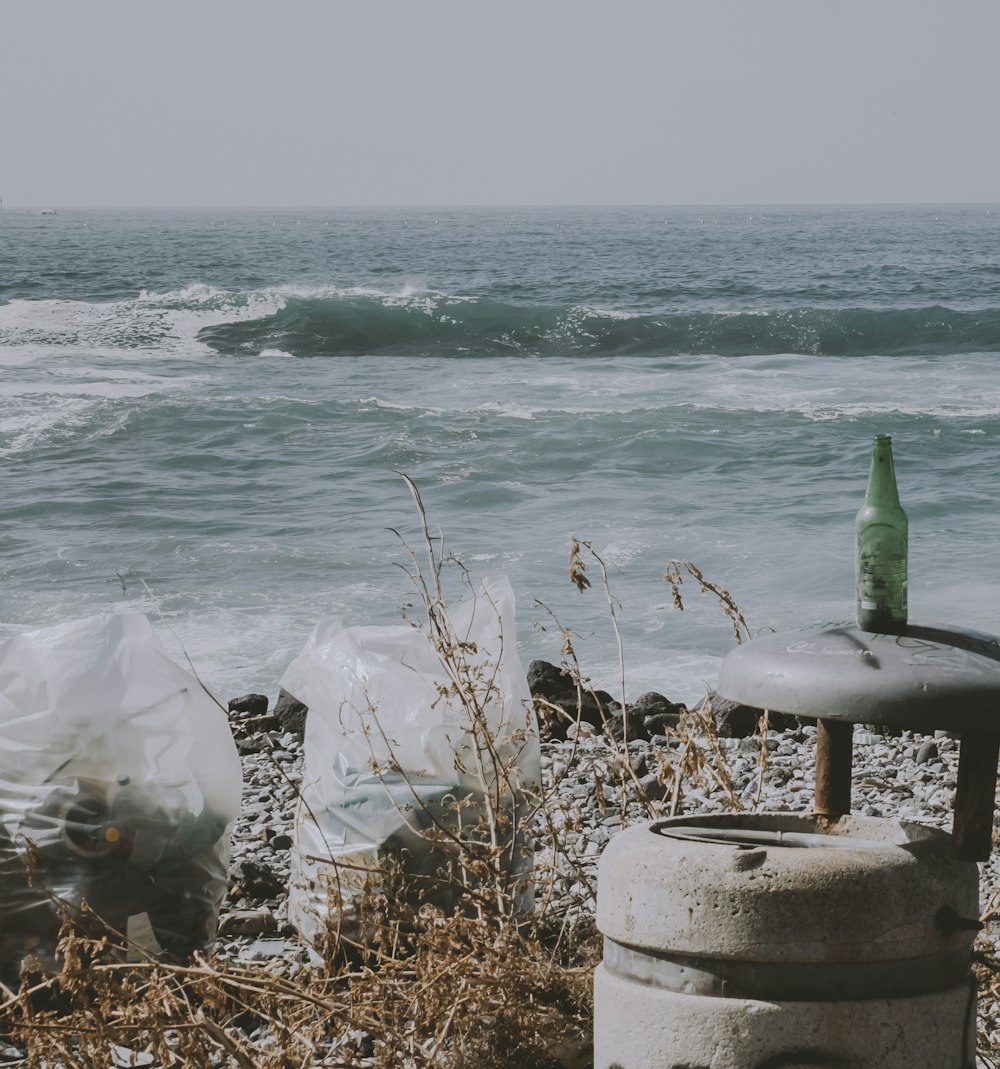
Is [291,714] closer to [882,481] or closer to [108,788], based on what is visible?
[108,788]

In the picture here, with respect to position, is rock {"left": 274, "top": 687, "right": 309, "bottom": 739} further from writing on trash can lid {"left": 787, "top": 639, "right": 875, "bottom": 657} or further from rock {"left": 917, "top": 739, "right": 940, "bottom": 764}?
writing on trash can lid {"left": 787, "top": 639, "right": 875, "bottom": 657}

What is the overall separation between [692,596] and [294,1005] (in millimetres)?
5886

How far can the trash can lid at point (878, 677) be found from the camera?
204 cm

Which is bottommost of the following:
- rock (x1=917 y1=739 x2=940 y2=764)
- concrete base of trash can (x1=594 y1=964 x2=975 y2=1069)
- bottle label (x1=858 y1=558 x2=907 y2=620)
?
rock (x1=917 y1=739 x2=940 y2=764)

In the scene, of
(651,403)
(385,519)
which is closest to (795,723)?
(385,519)

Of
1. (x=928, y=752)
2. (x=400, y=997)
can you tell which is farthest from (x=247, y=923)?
(x=928, y=752)

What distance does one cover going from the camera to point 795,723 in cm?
602

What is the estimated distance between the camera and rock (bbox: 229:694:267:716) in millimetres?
6223

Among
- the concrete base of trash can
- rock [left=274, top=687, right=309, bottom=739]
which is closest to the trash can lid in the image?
the concrete base of trash can

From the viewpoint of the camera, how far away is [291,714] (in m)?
6.08

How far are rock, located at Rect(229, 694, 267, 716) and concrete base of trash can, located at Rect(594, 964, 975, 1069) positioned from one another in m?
4.24

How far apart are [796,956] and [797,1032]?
0.11 meters

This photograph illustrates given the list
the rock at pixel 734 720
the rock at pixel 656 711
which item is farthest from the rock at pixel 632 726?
the rock at pixel 734 720

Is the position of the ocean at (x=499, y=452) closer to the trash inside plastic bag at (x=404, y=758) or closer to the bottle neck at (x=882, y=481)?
the trash inside plastic bag at (x=404, y=758)
